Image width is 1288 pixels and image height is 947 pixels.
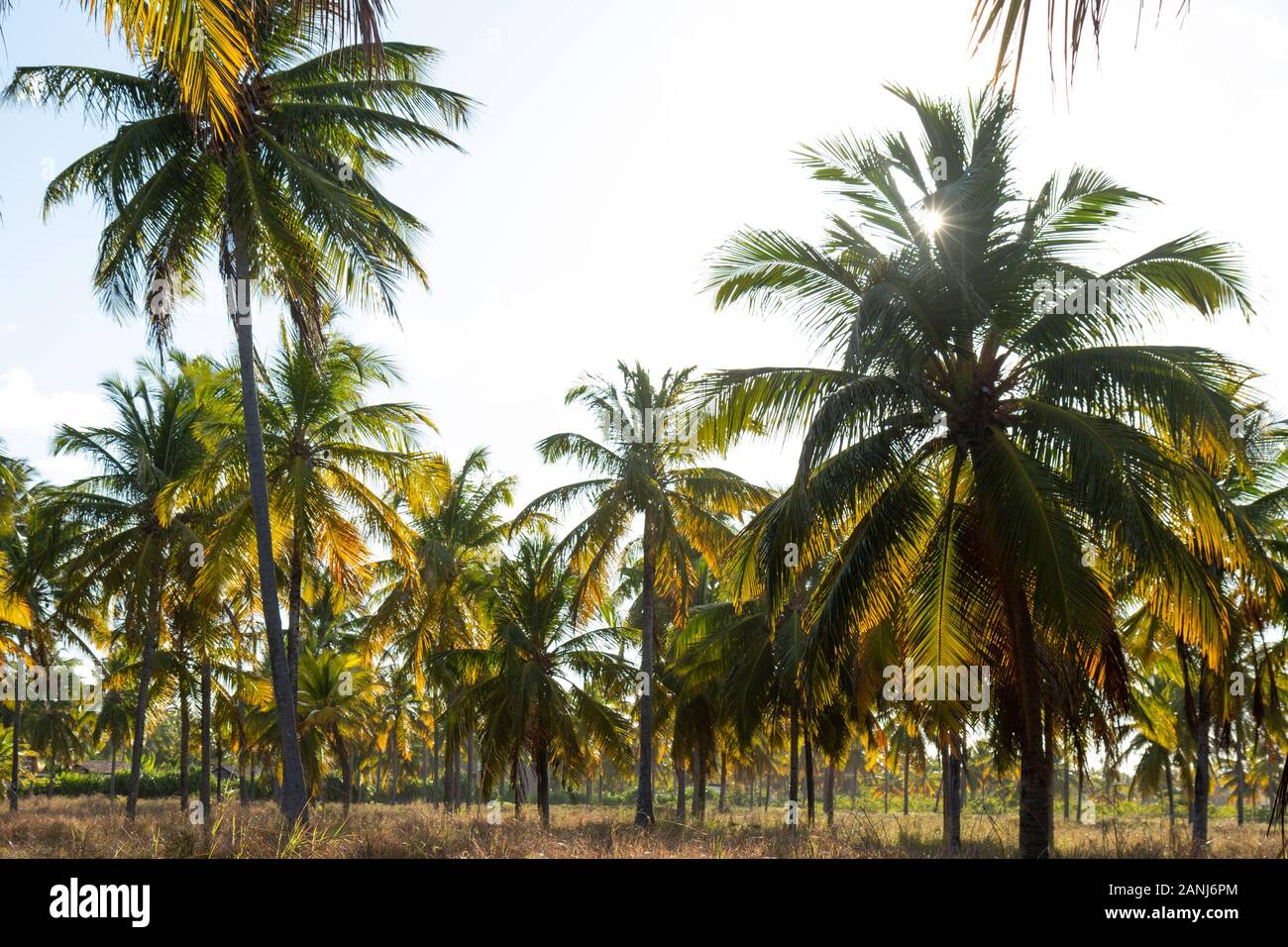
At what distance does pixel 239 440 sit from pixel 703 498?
10.6 meters

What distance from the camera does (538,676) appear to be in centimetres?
2397

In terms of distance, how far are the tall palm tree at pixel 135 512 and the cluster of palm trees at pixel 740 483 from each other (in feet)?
0.31

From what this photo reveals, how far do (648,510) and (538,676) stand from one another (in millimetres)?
4835

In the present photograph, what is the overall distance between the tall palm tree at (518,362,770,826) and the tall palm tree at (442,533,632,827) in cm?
80

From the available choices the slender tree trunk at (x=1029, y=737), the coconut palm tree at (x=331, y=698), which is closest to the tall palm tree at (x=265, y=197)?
the slender tree trunk at (x=1029, y=737)

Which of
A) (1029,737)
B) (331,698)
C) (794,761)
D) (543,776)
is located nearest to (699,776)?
(543,776)

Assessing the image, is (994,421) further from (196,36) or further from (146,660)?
(146,660)

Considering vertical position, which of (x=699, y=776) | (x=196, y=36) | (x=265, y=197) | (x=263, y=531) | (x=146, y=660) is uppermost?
(x=265, y=197)

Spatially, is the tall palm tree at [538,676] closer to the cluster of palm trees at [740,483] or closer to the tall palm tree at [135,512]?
the cluster of palm trees at [740,483]

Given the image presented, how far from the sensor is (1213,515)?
429 inches

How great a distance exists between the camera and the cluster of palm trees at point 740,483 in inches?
443
